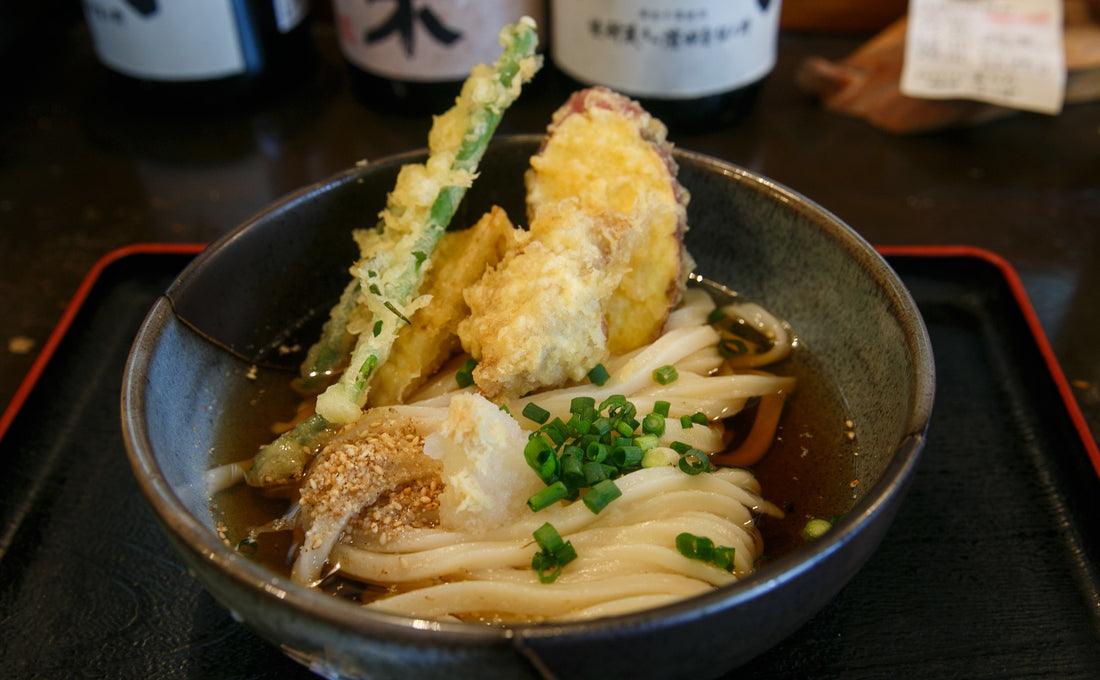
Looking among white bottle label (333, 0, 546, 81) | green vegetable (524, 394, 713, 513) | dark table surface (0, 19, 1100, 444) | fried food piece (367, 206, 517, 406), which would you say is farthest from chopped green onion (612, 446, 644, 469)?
white bottle label (333, 0, 546, 81)

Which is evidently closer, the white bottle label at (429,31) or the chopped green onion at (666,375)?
the chopped green onion at (666,375)

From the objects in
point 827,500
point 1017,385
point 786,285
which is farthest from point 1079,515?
point 786,285

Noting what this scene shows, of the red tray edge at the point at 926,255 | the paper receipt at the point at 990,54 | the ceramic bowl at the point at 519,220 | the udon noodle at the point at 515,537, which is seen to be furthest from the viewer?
the paper receipt at the point at 990,54

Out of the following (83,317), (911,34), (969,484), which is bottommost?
(969,484)

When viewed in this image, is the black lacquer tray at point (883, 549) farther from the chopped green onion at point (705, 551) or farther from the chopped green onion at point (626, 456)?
the chopped green onion at point (626, 456)

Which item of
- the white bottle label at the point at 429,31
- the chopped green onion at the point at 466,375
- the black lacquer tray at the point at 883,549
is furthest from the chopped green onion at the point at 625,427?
the white bottle label at the point at 429,31

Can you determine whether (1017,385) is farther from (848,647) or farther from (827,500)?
(848,647)
